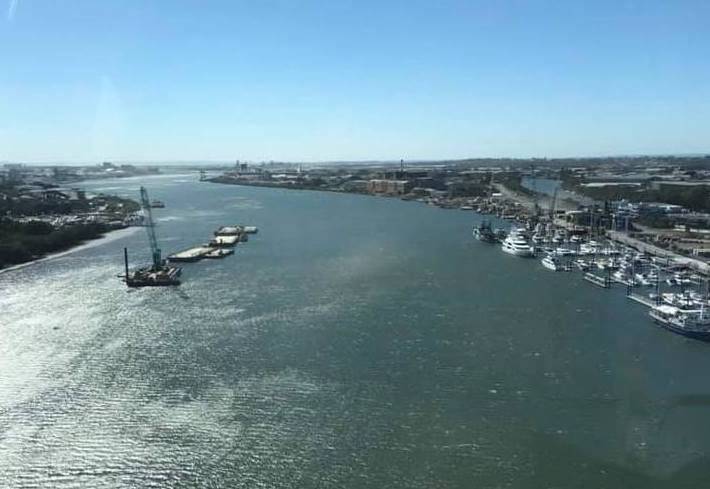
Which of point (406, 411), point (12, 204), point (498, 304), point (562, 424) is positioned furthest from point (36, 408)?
point (12, 204)

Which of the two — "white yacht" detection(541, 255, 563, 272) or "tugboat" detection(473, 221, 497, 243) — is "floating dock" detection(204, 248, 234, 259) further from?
"white yacht" detection(541, 255, 563, 272)

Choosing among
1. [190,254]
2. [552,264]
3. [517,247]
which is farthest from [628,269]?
[190,254]

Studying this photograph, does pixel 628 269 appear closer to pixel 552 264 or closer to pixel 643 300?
pixel 552 264

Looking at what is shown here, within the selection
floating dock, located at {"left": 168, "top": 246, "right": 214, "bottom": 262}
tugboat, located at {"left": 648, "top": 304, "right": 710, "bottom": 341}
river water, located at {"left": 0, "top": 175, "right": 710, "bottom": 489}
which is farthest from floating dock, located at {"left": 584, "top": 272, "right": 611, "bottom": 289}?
floating dock, located at {"left": 168, "top": 246, "right": 214, "bottom": 262}

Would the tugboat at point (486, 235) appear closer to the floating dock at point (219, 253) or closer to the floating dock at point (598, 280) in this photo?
the floating dock at point (598, 280)

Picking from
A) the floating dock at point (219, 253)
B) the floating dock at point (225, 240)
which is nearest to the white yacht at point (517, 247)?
the floating dock at point (219, 253)
